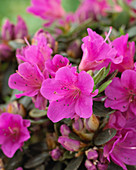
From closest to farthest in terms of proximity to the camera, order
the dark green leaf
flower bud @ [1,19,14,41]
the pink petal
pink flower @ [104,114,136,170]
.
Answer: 1. the pink petal
2. pink flower @ [104,114,136,170]
3. the dark green leaf
4. flower bud @ [1,19,14,41]

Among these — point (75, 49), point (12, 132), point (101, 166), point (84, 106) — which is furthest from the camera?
point (75, 49)

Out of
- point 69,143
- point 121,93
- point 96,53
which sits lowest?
point 69,143

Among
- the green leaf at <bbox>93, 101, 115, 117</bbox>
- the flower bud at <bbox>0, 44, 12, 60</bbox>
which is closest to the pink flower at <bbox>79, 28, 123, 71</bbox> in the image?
the green leaf at <bbox>93, 101, 115, 117</bbox>

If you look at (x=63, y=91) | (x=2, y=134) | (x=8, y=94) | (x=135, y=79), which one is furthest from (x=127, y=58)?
(x=8, y=94)

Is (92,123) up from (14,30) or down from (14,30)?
down

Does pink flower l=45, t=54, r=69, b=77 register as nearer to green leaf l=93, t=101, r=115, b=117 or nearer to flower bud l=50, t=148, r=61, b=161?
green leaf l=93, t=101, r=115, b=117

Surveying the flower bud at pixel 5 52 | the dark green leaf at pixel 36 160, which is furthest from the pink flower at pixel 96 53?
the flower bud at pixel 5 52

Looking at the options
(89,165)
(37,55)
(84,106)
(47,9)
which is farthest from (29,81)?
(47,9)

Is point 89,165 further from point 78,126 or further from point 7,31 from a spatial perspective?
point 7,31

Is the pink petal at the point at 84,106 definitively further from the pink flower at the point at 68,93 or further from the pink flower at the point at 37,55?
the pink flower at the point at 37,55
